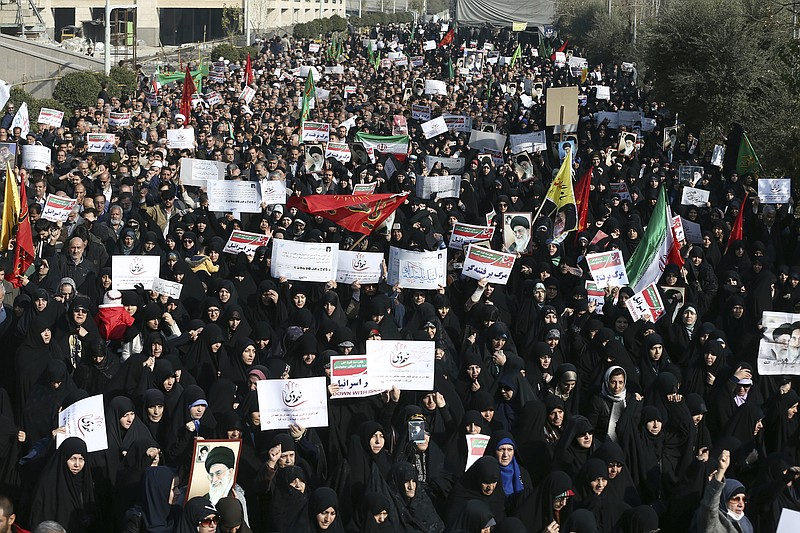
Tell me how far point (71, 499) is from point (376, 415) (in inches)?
89.2

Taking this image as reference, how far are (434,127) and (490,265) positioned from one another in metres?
10.3

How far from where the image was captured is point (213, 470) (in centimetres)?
702

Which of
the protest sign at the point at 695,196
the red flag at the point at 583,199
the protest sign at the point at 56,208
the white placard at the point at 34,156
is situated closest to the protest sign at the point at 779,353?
the red flag at the point at 583,199

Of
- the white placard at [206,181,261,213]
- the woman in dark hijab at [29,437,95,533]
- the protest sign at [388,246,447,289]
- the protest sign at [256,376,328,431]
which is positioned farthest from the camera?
the white placard at [206,181,261,213]

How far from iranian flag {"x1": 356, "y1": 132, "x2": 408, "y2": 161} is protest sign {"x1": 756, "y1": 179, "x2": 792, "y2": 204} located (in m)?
6.03

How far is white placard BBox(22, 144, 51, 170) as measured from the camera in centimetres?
1669

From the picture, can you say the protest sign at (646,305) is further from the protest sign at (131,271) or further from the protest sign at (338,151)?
the protest sign at (338,151)

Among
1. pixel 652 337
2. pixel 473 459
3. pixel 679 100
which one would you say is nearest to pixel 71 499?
pixel 473 459

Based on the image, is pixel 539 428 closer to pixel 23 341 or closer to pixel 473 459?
pixel 473 459

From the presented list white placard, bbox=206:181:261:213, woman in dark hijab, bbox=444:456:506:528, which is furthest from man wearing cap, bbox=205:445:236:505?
white placard, bbox=206:181:261:213

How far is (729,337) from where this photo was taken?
448 inches

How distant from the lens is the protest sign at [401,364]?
8.60 m

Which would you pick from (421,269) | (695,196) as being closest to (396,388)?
(421,269)

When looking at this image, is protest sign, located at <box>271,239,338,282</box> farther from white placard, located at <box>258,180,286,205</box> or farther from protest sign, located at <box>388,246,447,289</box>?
white placard, located at <box>258,180,286,205</box>
